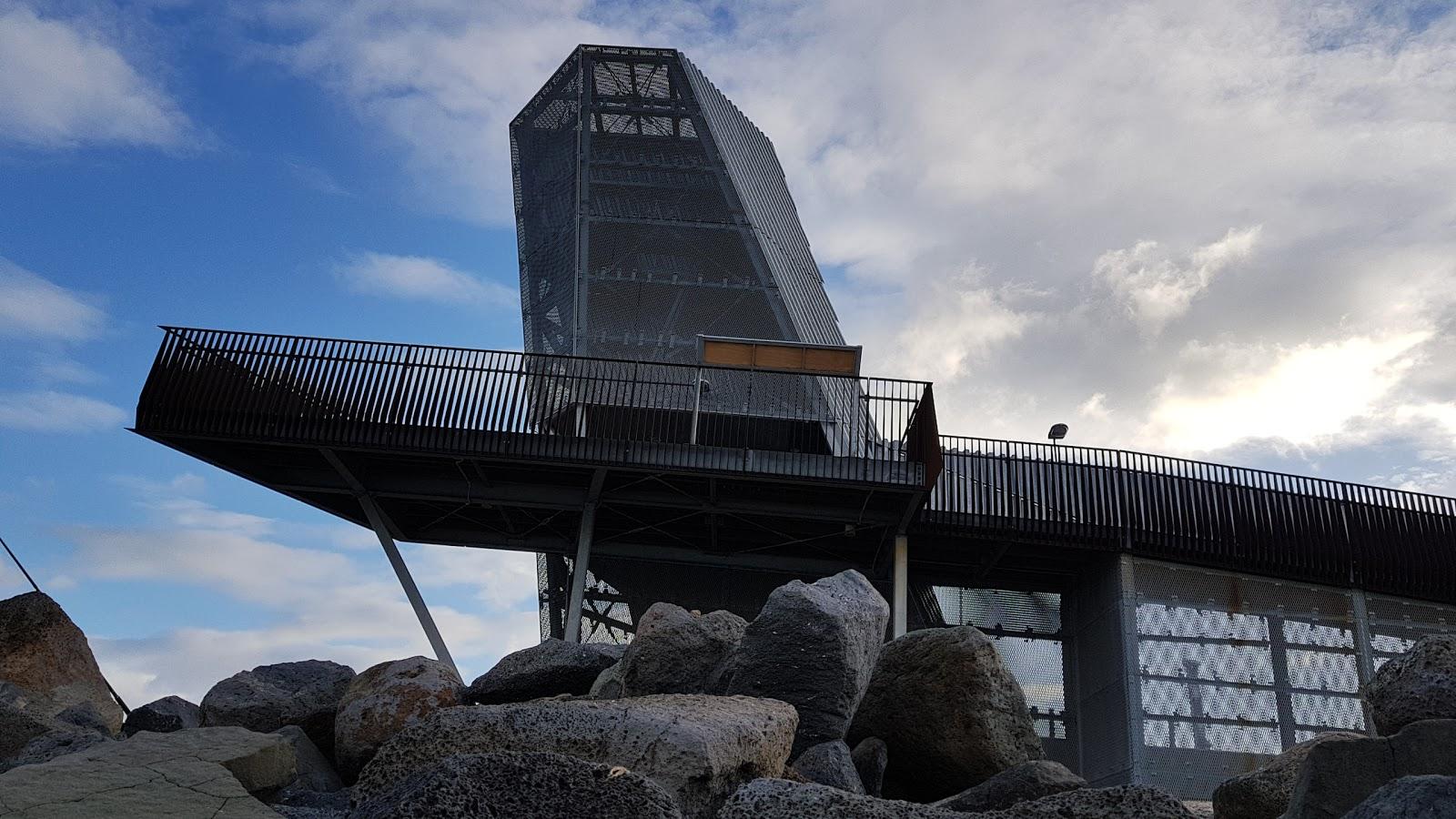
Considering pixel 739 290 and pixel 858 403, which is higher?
pixel 739 290

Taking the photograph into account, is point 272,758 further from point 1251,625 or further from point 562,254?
point 562,254

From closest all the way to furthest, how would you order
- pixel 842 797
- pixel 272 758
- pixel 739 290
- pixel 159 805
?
1. pixel 842 797
2. pixel 159 805
3. pixel 272 758
4. pixel 739 290

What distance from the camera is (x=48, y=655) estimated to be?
1344cm

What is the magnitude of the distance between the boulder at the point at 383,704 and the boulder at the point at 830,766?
9.54 feet

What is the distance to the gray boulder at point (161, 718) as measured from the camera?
35.5ft

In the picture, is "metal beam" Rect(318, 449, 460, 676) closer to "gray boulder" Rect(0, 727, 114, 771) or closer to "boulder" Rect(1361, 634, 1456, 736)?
"gray boulder" Rect(0, 727, 114, 771)

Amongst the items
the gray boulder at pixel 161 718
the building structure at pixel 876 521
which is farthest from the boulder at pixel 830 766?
the building structure at pixel 876 521

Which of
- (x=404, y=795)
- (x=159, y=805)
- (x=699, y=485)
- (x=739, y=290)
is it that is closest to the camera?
(x=404, y=795)

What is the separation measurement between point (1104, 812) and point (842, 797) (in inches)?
45.5

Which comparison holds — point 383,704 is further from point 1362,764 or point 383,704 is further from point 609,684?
point 1362,764

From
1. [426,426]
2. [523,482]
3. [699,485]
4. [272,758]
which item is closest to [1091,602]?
[699,485]

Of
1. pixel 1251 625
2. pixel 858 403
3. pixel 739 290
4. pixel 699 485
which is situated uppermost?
pixel 739 290

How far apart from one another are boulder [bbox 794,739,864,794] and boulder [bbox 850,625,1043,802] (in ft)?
5.44

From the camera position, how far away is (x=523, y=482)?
21.0 metres
